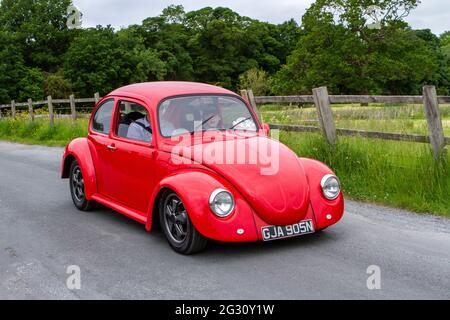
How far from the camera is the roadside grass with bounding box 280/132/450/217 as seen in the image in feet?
25.5

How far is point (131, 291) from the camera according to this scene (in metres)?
4.73

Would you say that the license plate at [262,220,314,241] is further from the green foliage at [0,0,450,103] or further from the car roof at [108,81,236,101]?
the green foliage at [0,0,450,103]

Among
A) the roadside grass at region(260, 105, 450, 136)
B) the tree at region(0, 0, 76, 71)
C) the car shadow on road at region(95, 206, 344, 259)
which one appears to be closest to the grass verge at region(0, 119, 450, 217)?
the roadside grass at region(260, 105, 450, 136)

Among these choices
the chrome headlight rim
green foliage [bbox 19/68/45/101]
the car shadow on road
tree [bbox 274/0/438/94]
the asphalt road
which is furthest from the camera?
green foliage [bbox 19/68/45/101]

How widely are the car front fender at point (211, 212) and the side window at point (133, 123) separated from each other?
3.90 ft

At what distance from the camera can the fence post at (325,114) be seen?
386 inches

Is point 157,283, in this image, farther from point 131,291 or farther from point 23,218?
point 23,218

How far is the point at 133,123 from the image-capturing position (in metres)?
7.02

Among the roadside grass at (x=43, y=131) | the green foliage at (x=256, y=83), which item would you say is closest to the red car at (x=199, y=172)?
the roadside grass at (x=43, y=131)

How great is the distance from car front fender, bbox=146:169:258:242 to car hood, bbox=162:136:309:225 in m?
0.10

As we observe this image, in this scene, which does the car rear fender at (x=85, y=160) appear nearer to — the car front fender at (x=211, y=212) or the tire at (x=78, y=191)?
the tire at (x=78, y=191)
